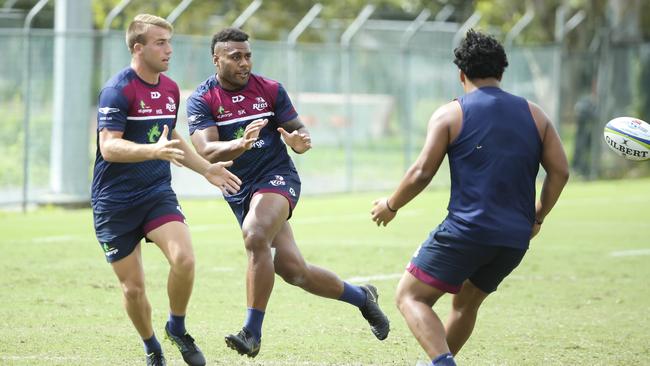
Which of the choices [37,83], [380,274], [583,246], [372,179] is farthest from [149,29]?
[372,179]

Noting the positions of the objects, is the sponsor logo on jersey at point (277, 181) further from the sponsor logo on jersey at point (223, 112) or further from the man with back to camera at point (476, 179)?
the man with back to camera at point (476, 179)

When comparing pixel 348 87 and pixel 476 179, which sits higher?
pixel 476 179

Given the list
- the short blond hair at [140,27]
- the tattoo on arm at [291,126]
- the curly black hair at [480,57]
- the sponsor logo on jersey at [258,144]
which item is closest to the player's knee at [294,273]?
the sponsor logo on jersey at [258,144]

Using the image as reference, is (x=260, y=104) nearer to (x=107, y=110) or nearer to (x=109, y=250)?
(x=107, y=110)

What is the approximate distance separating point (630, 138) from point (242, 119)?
2.70 m

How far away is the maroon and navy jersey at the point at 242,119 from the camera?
8188 mm

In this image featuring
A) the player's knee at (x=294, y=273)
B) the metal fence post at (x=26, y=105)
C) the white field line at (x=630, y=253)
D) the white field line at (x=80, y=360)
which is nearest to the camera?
the white field line at (x=80, y=360)

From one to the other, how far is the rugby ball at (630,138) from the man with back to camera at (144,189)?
2655mm

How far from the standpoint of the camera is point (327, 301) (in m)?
10.3

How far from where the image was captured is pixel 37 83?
61.2 ft

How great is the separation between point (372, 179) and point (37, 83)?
766 cm

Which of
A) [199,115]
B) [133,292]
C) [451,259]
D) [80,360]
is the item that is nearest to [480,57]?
[451,259]

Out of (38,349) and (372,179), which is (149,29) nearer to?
(38,349)

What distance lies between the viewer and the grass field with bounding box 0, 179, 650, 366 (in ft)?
26.3
